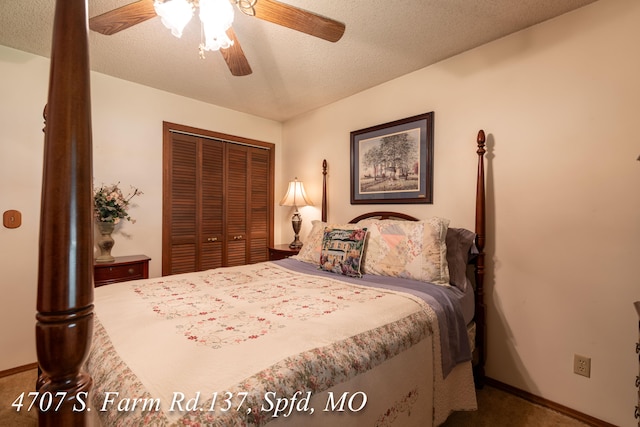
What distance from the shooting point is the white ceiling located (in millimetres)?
1837

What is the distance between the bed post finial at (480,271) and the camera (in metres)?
2.11

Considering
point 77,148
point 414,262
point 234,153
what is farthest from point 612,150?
point 234,153

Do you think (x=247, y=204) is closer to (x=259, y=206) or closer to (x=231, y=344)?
(x=259, y=206)

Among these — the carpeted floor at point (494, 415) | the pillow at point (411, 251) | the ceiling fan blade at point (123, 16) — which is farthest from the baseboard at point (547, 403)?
the ceiling fan blade at point (123, 16)

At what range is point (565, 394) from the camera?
1.85 metres

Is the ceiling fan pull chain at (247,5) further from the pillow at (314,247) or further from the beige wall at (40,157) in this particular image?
the beige wall at (40,157)

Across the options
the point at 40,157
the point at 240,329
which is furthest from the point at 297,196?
the point at 240,329

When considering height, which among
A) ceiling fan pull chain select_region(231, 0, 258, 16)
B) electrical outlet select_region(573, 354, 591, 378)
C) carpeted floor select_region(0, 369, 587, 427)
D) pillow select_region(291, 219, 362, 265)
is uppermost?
ceiling fan pull chain select_region(231, 0, 258, 16)

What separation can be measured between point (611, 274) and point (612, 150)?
2.33 ft

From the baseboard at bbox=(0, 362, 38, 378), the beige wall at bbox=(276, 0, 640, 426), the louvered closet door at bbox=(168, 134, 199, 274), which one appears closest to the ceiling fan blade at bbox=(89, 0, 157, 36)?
the louvered closet door at bbox=(168, 134, 199, 274)

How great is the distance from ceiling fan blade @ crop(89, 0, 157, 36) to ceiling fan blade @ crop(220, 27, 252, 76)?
367mm

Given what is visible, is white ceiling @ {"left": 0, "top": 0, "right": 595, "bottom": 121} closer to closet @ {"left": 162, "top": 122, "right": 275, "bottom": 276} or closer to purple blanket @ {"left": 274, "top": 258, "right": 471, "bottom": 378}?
closet @ {"left": 162, "top": 122, "right": 275, "bottom": 276}

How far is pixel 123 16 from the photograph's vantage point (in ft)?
4.80

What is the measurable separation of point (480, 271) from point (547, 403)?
34.9 inches
